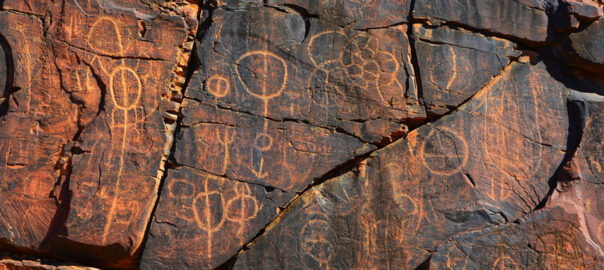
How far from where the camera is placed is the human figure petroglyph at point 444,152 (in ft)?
13.7

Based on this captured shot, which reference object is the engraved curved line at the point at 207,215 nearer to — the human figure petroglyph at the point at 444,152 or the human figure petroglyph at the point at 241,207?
the human figure petroglyph at the point at 241,207

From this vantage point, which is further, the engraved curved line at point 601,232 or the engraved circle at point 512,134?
the engraved circle at point 512,134

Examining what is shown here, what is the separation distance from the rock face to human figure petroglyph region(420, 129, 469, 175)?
0.01 meters

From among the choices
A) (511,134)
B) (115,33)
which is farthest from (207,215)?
(511,134)

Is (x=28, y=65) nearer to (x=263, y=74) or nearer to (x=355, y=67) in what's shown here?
(x=263, y=74)

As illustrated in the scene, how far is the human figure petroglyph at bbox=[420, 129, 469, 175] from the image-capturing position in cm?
419

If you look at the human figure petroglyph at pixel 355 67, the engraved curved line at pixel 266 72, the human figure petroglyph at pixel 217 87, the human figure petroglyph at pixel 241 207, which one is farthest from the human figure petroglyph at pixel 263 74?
the human figure petroglyph at pixel 241 207

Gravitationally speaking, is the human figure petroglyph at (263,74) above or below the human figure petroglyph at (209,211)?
above

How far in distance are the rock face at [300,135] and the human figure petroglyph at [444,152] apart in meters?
0.01

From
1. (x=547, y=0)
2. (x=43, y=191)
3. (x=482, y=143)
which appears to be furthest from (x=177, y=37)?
(x=547, y=0)

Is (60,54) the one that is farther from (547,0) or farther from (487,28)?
Answer: (547,0)

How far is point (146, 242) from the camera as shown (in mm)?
3928

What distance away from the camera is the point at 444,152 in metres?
4.21

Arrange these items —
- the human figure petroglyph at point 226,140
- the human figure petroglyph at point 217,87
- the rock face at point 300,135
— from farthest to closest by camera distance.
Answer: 1. the human figure petroglyph at point 217,87
2. the human figure petroglyph at point 226,140
3. the rock face at point 300,135
